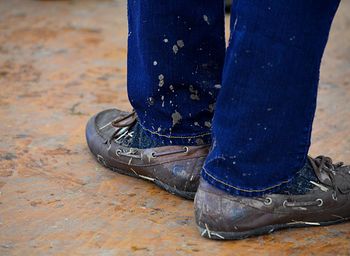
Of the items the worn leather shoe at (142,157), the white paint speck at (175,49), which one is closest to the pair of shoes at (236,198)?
the worn leather shoe at (142,157)

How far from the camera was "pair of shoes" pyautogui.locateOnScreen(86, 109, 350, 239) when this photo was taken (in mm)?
1454

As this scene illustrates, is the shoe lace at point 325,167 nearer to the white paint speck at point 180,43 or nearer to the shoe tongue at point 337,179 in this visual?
the shoe tongue at point 337,179

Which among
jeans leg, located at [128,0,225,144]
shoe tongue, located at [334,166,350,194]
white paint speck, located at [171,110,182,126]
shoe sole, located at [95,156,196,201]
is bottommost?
shoe sole, located at [95,156,196,201]

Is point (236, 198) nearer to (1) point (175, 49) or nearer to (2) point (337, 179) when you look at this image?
(2) point (337, 179)

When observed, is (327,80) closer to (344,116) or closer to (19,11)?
(344,116)

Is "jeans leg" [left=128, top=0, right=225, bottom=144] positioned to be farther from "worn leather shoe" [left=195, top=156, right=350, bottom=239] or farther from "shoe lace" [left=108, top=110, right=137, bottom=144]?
"worn leather shoe" [left=195, top=156, right=350, bottom=239]

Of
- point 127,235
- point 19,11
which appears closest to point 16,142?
point 127,235

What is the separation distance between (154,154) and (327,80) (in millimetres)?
1085

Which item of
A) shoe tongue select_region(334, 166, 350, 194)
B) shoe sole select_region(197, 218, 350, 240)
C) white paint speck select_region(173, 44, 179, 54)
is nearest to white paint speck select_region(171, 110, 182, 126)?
white paint speck select_region(173, 44, 179, 54)

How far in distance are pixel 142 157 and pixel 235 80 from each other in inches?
17.4

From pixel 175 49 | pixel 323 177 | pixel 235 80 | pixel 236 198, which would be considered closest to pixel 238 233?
pixel 236 198

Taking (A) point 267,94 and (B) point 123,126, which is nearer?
(A) point 267,94

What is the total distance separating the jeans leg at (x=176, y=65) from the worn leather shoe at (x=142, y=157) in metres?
0.04

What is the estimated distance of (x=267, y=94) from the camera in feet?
4.41
